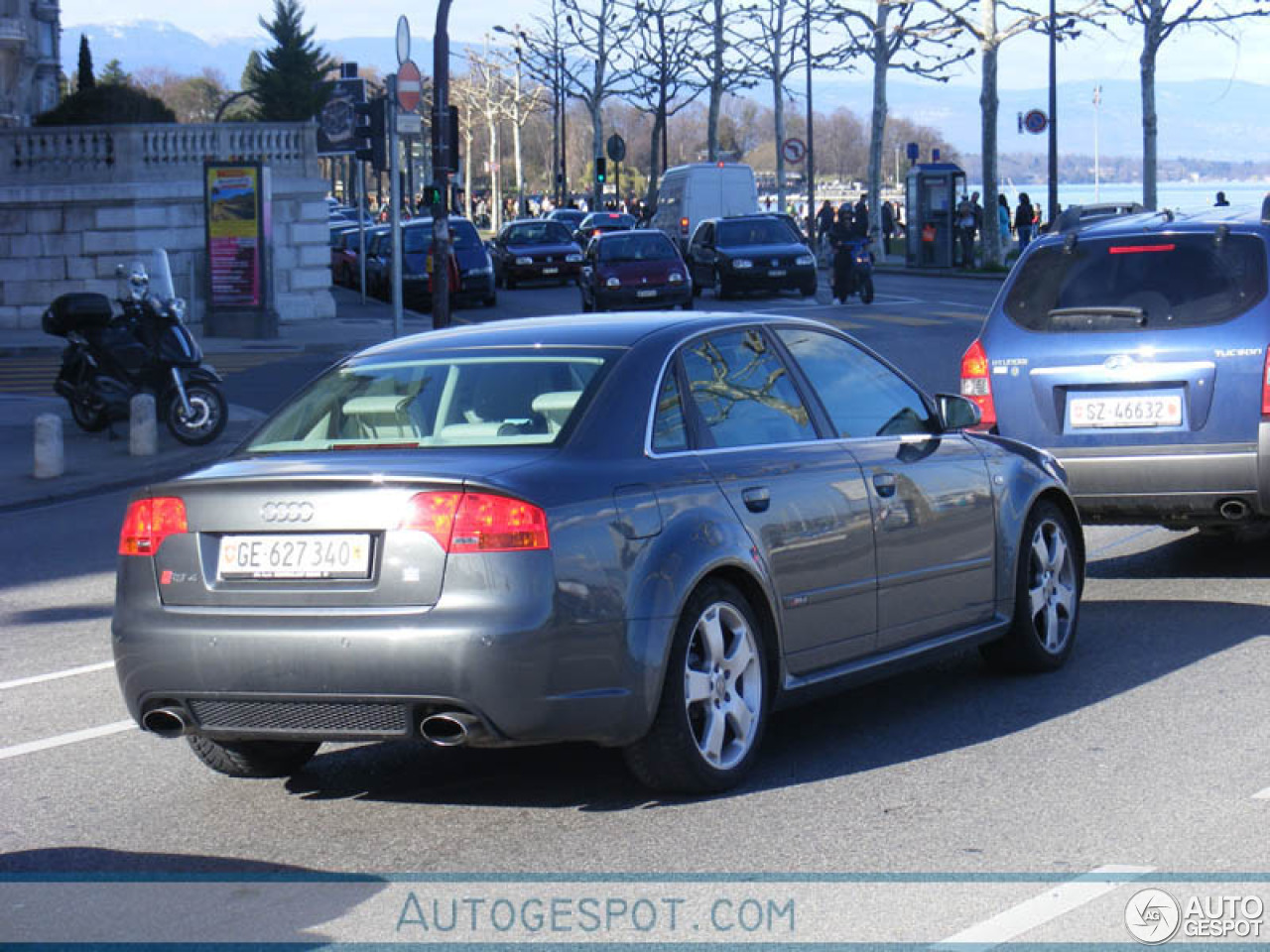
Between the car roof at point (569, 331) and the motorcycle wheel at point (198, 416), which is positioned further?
the motorcycle wheel at point (198, 416)

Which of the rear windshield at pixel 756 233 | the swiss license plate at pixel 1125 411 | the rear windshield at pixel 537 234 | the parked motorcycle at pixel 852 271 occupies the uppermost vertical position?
the rear windshield at pixel 537 234

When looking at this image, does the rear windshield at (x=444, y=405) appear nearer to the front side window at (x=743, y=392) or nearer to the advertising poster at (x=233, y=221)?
the front side window at (x=743, y=392)

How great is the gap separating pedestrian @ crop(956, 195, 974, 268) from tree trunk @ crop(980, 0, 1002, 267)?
1.47m

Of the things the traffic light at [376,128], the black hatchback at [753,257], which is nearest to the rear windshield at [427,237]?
the black hatchback at [753,257]

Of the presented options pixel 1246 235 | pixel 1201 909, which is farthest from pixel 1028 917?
pixel 1246 235

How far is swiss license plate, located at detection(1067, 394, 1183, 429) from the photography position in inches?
388

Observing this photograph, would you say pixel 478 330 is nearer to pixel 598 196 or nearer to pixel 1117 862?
pixel 1117 862

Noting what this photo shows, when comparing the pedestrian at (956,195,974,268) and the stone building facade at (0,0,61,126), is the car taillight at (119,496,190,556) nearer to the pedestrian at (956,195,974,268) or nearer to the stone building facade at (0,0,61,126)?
the stone building facade at (0,0,61,126)

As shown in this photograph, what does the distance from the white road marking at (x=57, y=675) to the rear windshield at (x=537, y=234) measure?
40.8 meters

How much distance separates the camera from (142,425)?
688 inches

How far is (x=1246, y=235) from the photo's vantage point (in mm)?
10062

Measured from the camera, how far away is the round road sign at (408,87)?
25.7 metres

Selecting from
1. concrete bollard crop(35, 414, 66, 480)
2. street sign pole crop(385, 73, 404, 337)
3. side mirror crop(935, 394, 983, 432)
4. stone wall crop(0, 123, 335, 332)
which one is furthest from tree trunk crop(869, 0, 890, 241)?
side mirror crop(935, 394, 983, 432)

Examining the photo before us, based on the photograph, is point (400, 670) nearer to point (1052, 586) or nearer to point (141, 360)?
point (1052, 586)
